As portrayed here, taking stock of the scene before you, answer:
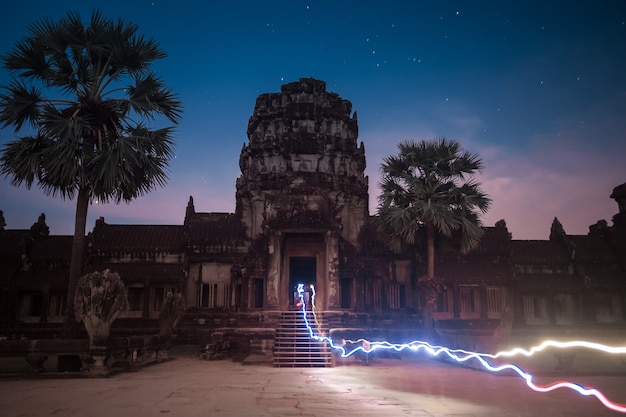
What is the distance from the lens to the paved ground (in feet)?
31.2

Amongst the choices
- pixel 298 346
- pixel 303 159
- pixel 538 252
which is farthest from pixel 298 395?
pixel 538 252

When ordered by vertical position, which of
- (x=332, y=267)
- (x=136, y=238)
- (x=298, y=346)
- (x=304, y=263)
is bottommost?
(x=298, y=346)

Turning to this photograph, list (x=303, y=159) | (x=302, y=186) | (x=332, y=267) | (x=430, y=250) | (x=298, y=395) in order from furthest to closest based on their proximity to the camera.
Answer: (x=303, y=159)
(x=302, y=186)
(x=332, y=267)
(x=430, y=250)
(x=298, y=395)

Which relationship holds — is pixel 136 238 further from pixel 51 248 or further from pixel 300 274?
pixel 300 274

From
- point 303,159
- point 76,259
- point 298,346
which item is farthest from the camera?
point 303,159

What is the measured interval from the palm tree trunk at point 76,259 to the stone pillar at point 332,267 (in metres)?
12.4

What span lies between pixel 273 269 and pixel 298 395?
14586 millimetres

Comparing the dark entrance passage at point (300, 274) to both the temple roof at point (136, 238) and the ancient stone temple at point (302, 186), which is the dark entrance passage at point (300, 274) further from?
the temple roof at point (136, 238)

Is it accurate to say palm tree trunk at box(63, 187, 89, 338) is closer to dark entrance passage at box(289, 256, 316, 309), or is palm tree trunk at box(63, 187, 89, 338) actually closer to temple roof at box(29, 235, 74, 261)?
temple roof at box(29, 235, 74, 261)

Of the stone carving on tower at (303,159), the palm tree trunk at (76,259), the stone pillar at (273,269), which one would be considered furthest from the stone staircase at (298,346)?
the palm tree trunk at (76,259)

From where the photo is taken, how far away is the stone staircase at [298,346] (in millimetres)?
18875

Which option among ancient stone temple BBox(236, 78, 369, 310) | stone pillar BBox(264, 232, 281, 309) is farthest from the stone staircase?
ancient stone temple BBox(236, 78, 369, 310)

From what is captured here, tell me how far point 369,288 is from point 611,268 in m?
16.7

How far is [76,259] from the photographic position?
56.0ft
